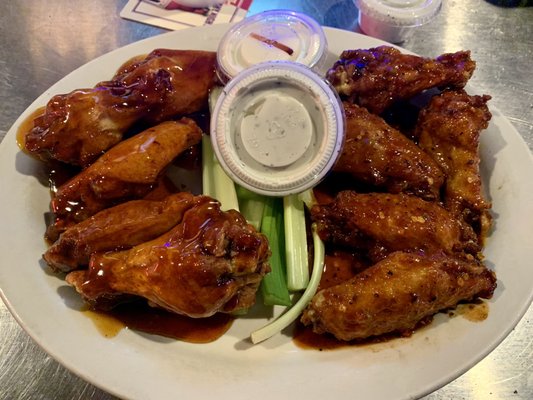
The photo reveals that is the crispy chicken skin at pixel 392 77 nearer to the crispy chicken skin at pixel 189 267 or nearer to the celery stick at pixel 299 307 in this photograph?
the celery stick at pixel 299 307

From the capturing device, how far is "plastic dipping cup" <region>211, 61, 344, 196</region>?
6.92 ft

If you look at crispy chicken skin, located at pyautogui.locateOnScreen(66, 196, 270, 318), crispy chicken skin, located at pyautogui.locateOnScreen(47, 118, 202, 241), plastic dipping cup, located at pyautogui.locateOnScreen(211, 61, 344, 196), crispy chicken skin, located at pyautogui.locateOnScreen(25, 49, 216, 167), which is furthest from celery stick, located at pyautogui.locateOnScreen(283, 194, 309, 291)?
crispy chicken skin, located at pyautogui.locateOnScreen(25, 49, 216, 167)

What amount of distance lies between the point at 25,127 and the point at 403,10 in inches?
91.9

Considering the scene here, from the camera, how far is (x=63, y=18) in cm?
378

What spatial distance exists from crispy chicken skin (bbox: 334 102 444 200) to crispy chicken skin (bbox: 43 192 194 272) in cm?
79

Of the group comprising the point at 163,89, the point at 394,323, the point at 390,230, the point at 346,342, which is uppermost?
the point at 163,89

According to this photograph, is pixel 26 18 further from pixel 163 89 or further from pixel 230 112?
pixel 230 112

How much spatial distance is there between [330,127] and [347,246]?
1.84ft

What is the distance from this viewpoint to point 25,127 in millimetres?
2445

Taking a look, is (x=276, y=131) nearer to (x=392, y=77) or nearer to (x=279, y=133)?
(x=279, y=133)

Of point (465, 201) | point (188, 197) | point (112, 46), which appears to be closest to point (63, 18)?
point (112, 46)

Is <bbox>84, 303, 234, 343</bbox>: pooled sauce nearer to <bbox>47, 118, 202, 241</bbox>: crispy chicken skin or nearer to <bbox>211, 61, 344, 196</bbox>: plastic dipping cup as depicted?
<bbox>47, 118, 202, 241</bbox>: crispy chicken skin

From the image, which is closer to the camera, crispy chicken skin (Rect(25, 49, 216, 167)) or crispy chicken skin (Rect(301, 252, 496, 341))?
crispy chicken skin (Rect(301, 252, 496, 341))

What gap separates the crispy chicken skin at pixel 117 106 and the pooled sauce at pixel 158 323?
0.71 meters
